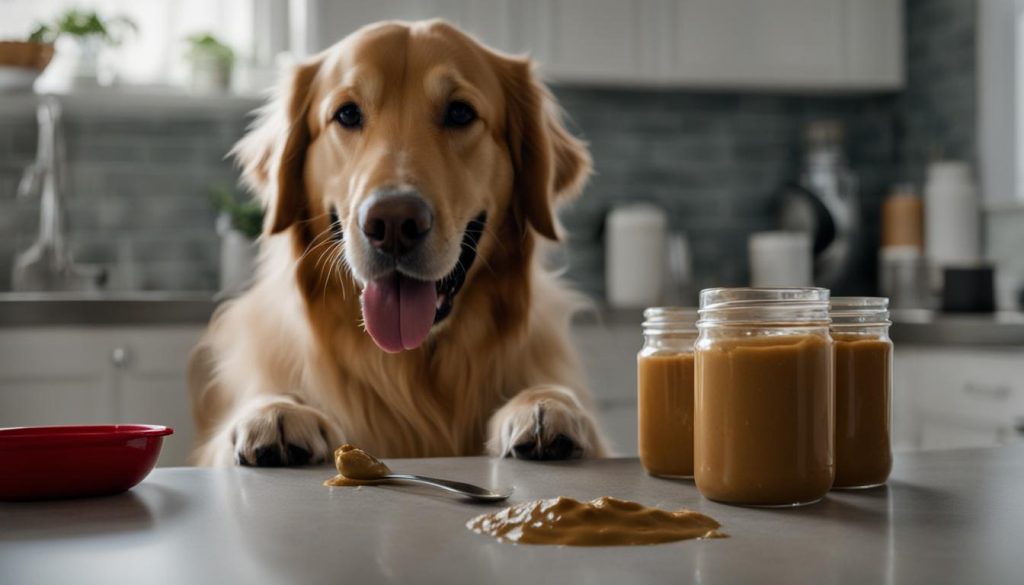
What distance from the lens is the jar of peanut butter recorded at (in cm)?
98

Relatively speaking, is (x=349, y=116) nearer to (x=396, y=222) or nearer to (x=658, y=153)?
(x=396, y=222)

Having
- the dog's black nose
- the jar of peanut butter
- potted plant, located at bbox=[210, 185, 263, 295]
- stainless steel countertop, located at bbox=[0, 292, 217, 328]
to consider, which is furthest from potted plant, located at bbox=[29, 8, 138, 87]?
the jar of peanut butter

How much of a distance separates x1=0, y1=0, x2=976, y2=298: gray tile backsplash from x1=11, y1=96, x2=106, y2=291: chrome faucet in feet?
0.38

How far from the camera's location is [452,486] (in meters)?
0.87

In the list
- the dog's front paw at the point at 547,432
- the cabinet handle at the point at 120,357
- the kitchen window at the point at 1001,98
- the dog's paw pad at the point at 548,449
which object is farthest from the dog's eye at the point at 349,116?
the kitchen window at the point at 1001,98

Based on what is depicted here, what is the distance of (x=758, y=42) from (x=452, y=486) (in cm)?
333

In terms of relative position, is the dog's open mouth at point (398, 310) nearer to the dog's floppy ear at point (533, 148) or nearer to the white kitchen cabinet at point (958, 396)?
the dog's floppy ear at point (533, 148)

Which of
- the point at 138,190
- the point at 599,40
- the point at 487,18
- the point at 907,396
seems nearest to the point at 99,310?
the point at 138,190

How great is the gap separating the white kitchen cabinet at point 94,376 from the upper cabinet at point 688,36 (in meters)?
1.24

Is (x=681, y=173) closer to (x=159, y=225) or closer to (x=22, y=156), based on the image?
(x=159, y=225)

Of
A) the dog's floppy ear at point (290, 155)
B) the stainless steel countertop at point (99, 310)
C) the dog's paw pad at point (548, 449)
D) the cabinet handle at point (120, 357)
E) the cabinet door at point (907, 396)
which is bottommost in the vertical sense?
the cabinet door at point (907, 396)

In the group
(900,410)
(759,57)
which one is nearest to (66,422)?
(900,410)

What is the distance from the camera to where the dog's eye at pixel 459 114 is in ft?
5.28

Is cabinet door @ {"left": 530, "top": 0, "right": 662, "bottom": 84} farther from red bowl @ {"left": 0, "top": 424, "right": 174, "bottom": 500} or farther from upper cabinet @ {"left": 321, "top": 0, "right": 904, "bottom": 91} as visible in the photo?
red bowl @ {"left": 0, "top": 424, "right": 174, "bottom": 500}
